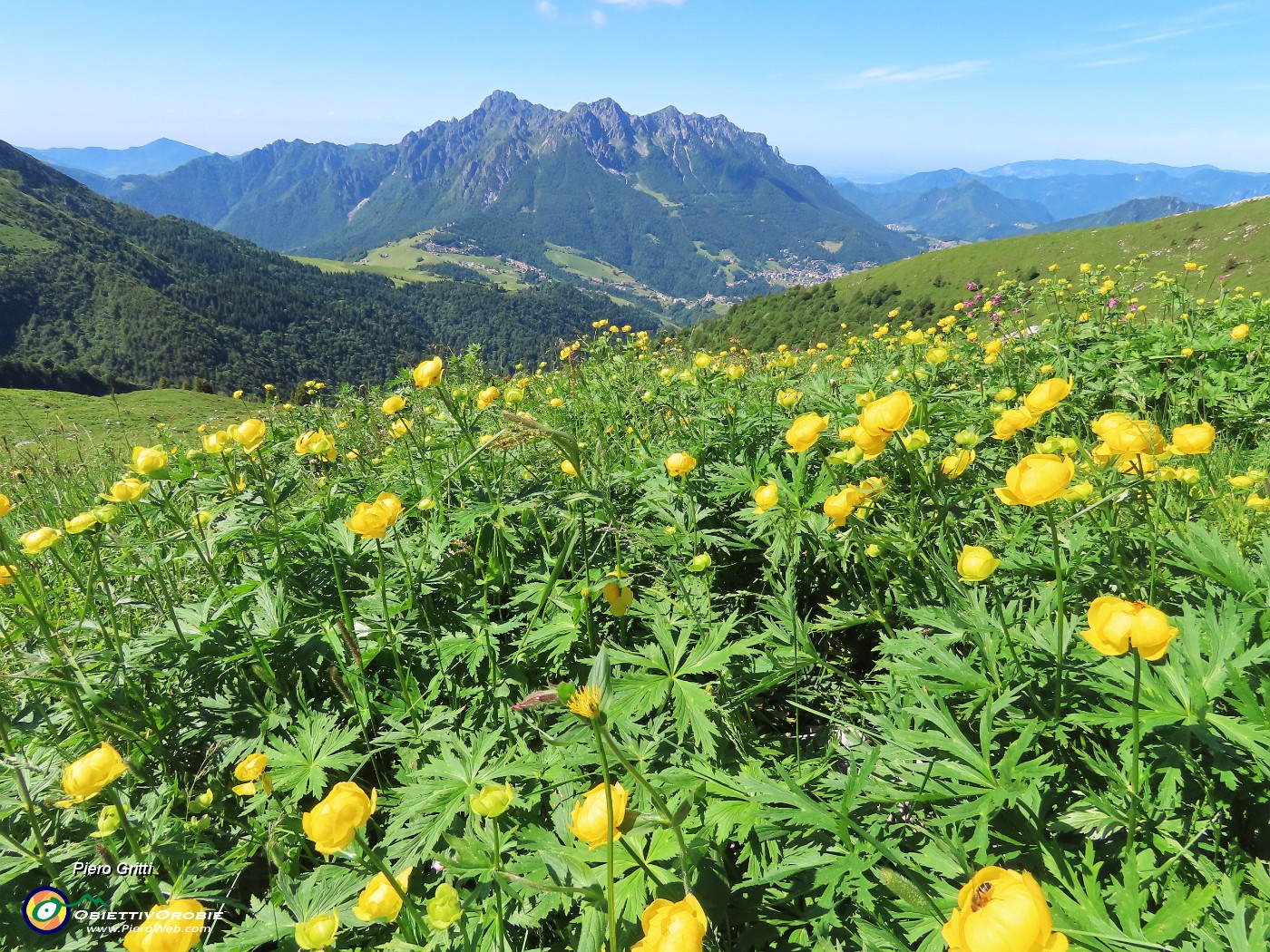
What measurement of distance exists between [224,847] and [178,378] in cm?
9892

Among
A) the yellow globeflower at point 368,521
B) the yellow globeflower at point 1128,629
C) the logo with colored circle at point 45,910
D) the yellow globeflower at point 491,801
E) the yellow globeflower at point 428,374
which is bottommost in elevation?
the logo with colored circle at point 45,910

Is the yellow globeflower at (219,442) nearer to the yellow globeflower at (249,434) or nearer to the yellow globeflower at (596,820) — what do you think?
the yellow globeflower at (249,434)

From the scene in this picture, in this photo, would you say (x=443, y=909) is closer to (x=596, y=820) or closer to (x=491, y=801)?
(x=491, y=801)

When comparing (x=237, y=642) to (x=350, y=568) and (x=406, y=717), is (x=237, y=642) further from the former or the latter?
(x=406, y=717)

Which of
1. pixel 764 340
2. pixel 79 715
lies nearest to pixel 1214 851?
pixel 79 715

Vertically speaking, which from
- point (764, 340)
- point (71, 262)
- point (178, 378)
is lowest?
point (178, 378)

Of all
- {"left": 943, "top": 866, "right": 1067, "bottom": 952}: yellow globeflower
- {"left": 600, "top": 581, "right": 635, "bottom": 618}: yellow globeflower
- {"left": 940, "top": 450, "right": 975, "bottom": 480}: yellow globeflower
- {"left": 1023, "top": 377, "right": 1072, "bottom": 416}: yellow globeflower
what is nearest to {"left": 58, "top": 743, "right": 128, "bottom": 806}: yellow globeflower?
{"left": 600, "top": 581, "right": 635, "bottom": 618}: yellow globeflower

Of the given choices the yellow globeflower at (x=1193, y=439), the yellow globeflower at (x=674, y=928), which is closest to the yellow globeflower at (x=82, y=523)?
the yellow globeflower at (x=674, y=928)

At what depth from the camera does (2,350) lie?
279 feet

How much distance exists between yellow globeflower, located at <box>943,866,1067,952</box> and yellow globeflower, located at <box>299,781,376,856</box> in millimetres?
977

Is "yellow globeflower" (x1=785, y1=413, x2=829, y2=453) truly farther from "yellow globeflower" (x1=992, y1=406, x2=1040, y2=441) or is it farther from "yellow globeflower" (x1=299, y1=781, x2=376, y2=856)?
"yellow globeflower" (x1=299, y1=781, x2=376, y2=856)

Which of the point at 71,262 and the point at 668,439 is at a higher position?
the point at 71,262

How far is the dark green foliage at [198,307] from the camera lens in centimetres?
8606

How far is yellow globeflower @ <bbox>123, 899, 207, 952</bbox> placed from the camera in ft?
3.53
